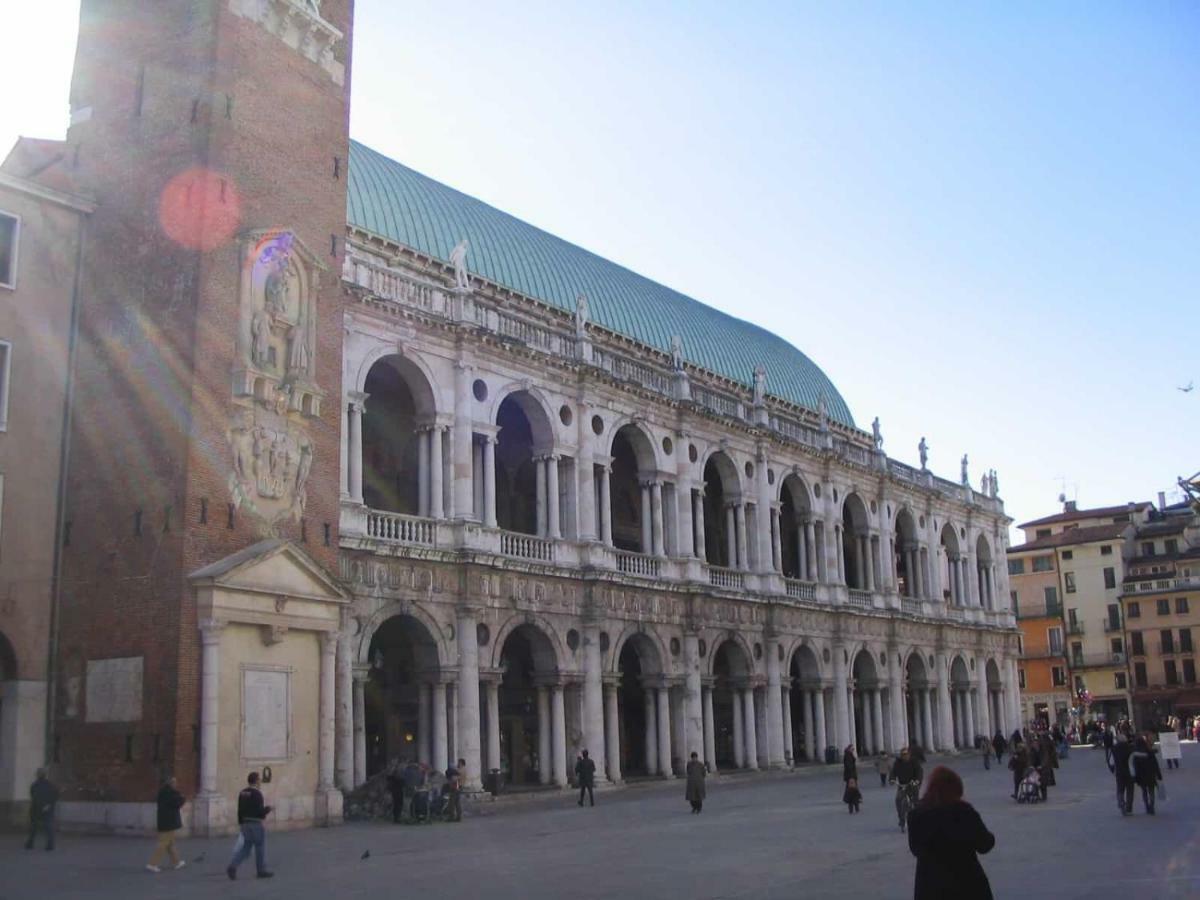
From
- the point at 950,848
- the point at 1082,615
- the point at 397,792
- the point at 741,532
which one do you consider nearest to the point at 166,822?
the point at 397,792

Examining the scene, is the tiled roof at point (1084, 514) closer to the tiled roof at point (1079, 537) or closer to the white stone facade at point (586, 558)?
the tiled roof at point (1079, 537)

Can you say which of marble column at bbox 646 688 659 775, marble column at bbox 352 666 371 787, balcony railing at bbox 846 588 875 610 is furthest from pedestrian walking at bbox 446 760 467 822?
balcony railing at bbox 846 588 875 610

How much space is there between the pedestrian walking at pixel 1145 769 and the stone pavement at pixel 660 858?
1.70ft

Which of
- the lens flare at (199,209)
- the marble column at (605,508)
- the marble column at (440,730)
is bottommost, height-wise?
the marble column at (440,730)

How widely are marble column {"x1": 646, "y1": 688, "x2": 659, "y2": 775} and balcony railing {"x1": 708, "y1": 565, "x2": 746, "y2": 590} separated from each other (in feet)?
15.3

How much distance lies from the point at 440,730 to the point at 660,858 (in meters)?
14.2

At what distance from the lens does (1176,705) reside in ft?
290

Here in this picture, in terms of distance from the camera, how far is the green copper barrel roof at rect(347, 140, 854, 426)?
3944 cm

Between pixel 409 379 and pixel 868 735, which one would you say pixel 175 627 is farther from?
pixel 868 735

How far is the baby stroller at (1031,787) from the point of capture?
28.0 m

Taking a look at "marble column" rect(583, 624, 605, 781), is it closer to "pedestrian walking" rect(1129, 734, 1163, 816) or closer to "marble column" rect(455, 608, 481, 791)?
"marble column" rect(455, 608, 481, 791)

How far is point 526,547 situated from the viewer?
119 ft

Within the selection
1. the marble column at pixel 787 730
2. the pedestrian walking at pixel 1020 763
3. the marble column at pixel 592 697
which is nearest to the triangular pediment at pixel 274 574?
the marble column at pixel 592 697

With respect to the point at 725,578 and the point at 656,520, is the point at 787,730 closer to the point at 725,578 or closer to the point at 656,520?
the point at 725,578
